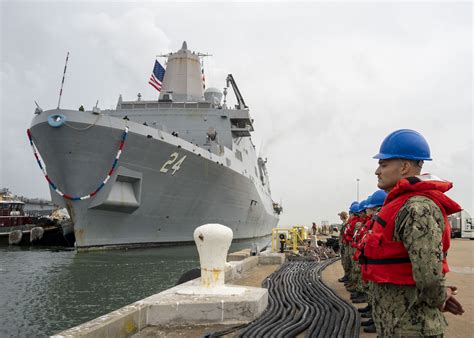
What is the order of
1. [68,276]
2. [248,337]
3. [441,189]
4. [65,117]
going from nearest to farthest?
[441,189]
[248,337]
[68,276]
[65,117]

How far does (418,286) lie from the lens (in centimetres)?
175

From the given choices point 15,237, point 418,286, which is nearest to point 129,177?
point 15,237

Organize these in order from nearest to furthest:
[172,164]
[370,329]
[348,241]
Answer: [370,329] → [348,241] → [172,164]

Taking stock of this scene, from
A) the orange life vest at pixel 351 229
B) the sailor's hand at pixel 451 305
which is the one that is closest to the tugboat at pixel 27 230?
the orange life vest at pixel 351 229

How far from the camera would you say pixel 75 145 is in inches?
563

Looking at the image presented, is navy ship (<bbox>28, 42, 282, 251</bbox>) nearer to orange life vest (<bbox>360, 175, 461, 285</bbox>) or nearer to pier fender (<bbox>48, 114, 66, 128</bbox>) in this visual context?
pier fender (<bbox>48, 114, 66, 128</bbox>)

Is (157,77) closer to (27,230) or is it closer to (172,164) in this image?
(172,164)

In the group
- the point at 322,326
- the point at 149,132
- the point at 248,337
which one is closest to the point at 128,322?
the point at 248,337

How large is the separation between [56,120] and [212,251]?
37.5ft

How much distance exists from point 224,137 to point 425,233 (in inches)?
798

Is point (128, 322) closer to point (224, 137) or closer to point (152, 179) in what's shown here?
point (152, 179)

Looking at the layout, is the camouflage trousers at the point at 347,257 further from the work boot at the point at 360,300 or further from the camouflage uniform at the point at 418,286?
the camouflage uniform at the point at 418,286

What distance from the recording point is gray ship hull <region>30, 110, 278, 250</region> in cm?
1431

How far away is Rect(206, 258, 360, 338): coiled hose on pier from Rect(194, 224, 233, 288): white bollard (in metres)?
0.67
